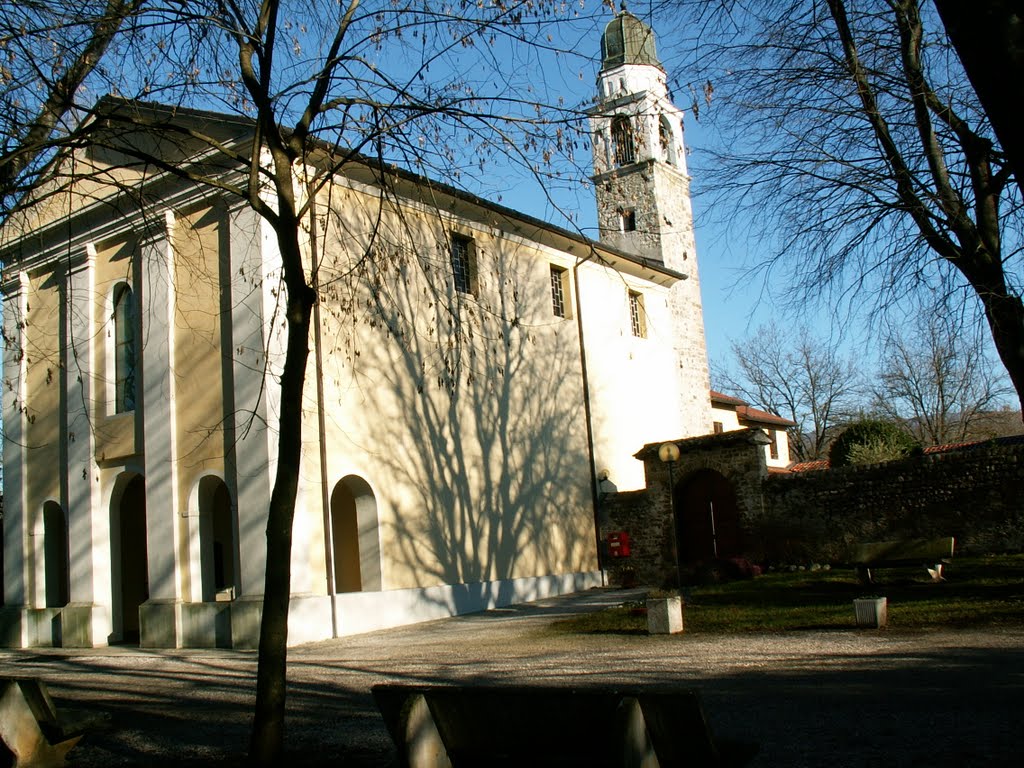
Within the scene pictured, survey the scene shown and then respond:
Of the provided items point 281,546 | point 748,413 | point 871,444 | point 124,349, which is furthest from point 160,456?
point 748,413

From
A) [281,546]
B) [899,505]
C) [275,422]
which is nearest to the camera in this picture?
[281,546]

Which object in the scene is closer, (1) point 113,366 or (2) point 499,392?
(1) point 113,366

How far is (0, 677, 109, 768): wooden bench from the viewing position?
6707 mm

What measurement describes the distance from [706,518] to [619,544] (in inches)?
88.0

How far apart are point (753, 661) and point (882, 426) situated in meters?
21.4

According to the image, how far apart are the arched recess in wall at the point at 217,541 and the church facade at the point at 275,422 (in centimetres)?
6

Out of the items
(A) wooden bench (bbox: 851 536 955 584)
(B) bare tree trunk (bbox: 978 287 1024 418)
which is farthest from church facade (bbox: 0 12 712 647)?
(A) wooden bench (bbox: 851 536 955 584)

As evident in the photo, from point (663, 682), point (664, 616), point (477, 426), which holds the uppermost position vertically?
point (477, 426)

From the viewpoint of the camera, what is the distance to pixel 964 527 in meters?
16.7

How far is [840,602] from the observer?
13.1 metres

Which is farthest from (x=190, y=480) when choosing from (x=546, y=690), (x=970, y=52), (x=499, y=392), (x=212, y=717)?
(x=970, y=52)

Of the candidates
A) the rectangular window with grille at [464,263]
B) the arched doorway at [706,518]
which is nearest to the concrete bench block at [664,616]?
the arched doorway at [706,518]

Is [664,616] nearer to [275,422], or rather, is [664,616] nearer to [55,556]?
[275,422]

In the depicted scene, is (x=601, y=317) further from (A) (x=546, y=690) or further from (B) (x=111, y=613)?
(A) (x=546, y=690)
